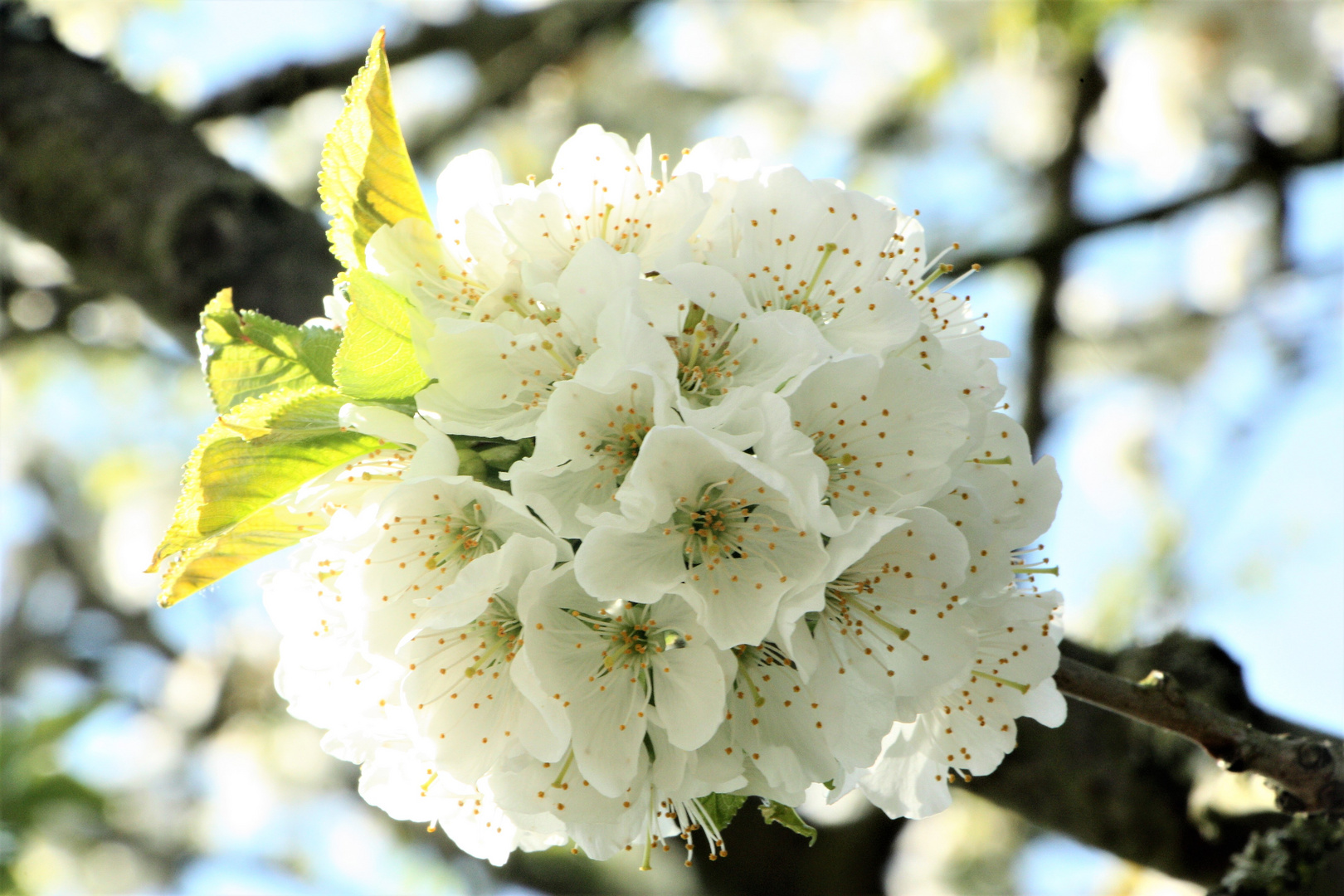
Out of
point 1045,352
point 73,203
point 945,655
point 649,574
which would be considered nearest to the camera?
point 649,574

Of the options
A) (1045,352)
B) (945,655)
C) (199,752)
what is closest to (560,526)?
(945,655)

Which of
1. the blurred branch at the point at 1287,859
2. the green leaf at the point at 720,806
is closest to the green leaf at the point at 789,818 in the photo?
the green leaf at the point at 720,806

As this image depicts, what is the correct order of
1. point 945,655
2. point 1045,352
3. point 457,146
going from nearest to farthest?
point 945,655, point 1045,352, point 457,146

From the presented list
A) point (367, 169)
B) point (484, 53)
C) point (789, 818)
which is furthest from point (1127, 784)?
point (484, 53)

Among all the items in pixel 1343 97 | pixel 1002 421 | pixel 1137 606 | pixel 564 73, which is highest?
pixel 1343 97

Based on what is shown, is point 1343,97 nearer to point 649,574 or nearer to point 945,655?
point 945,655

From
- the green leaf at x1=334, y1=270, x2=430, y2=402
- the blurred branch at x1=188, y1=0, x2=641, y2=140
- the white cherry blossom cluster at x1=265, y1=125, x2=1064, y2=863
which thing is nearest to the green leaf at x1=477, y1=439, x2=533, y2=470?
the white cherry blossom cluster at x1=265, y1=125, x2=1064, y2=863

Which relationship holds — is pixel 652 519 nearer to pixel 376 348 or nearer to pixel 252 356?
pixel 376 348
